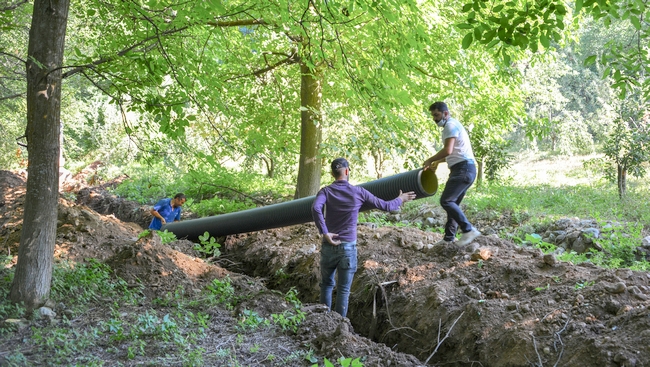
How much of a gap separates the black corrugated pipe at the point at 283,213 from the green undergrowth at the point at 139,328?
1.91 meters

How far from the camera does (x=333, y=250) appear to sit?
5.27 metres

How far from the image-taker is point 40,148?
15.2ft

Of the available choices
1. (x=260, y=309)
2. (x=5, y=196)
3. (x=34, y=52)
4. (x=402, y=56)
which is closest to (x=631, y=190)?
(x=402, y=56)

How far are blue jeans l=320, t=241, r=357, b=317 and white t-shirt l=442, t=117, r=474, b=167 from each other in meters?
1.68

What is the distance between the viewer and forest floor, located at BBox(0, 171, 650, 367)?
12.8ft

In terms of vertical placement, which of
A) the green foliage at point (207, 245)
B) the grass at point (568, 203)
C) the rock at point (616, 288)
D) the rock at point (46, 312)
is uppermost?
the grass at point (568, 203)

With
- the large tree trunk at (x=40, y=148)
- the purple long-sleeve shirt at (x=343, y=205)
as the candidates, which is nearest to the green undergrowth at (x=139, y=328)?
the large tree trunk at (x=40, y=148)

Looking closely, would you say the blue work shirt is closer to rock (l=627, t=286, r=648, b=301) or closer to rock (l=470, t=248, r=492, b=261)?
rock (l=470, t=248, r=492, b=261)

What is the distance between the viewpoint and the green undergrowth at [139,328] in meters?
3.85

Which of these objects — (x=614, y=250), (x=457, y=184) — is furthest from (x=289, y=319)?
(x=614, y=250)

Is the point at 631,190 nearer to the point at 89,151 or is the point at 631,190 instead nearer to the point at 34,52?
the point at 34,52

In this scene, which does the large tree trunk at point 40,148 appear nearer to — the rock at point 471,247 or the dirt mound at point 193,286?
the dirt mound at point 193,286

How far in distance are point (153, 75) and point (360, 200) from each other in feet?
8.24

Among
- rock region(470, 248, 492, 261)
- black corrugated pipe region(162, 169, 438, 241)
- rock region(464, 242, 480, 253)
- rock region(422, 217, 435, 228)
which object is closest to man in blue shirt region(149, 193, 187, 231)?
black corrugated pipe region(162, 169, 438, 241)
